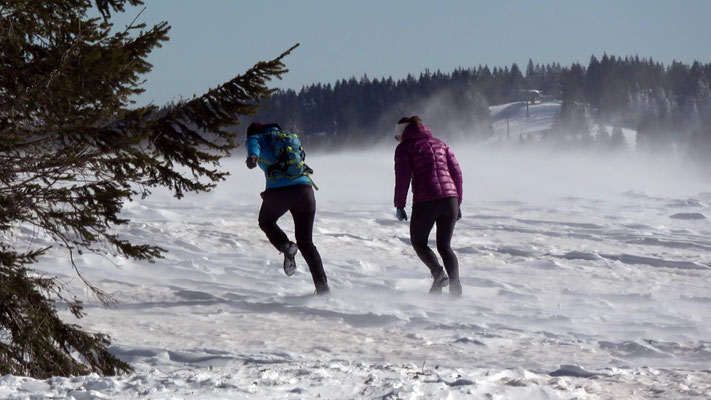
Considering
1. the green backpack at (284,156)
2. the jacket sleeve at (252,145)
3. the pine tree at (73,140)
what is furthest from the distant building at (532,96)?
the pine tree at (73,140)

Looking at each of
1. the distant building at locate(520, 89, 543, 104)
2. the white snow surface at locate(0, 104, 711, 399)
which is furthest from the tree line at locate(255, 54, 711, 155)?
the white snow surface at locate(0, 104, 711, 399)

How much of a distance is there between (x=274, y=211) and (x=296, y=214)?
0.70 feet

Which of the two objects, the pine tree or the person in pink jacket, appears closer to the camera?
the pine tree

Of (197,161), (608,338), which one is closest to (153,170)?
(197,161)

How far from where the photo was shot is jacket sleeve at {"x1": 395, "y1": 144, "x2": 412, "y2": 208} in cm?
790

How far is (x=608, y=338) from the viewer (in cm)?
616

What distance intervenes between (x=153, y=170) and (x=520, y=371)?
9.03ft

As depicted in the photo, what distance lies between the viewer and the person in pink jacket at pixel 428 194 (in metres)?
7.94

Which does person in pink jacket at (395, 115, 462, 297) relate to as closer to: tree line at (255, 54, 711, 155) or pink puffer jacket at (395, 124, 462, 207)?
pink puffer jacket at (395, 124, 462, 207)

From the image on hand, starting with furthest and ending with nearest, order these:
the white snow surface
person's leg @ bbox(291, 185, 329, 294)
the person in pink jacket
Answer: the person in pink jacket
person's leg @ bbox(291, 185, 329, 294)
the white snow surface

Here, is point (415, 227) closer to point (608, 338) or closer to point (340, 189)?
point (608, 338)

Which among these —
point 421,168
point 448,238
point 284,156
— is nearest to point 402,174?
point 421,168

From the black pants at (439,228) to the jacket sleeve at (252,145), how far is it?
1663mm

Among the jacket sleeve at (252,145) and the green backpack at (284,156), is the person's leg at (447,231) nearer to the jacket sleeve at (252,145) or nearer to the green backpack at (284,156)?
the green backpack at (284,156)
